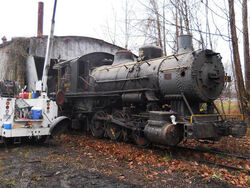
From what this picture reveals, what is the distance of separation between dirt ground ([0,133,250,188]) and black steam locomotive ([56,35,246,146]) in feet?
2.60

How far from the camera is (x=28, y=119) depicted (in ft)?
23.4

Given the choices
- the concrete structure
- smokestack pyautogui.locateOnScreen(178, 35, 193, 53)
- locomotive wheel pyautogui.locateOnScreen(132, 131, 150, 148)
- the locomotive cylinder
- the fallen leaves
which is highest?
the concrete structure

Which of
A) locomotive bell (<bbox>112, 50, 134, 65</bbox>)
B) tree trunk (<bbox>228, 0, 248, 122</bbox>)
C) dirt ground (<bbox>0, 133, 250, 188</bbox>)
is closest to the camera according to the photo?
dirt ground (<bbox>0, 133, 250, 188</bbox>)

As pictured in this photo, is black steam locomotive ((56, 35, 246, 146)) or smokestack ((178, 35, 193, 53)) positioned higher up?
smokestack ((178, 35, 193, 53))

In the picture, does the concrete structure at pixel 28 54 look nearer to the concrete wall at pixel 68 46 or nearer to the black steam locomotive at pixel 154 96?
the concrete wall at pixel 68 46

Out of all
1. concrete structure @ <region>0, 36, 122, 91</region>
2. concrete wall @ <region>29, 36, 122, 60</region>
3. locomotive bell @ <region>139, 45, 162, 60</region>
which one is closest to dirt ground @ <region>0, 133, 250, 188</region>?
locomotive bell @ <region>139, 45, 162, 60</region>

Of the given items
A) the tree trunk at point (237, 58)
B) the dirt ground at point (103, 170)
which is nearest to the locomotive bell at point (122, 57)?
the dirt ground at point (103, 170)

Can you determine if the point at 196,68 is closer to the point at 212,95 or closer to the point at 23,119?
the point at 212,95

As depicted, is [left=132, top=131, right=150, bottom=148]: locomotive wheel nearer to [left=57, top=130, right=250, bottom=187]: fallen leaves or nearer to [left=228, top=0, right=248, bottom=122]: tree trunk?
[left=57, top=130, right=250, bottom=187]: fallen leaves

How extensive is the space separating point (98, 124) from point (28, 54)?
10808 millimetres

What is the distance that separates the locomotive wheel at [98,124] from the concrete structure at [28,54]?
8.48m

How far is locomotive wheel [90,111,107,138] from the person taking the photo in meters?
9.37

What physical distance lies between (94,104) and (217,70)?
16.4ft

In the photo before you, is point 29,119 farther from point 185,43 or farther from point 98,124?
point 185,43
